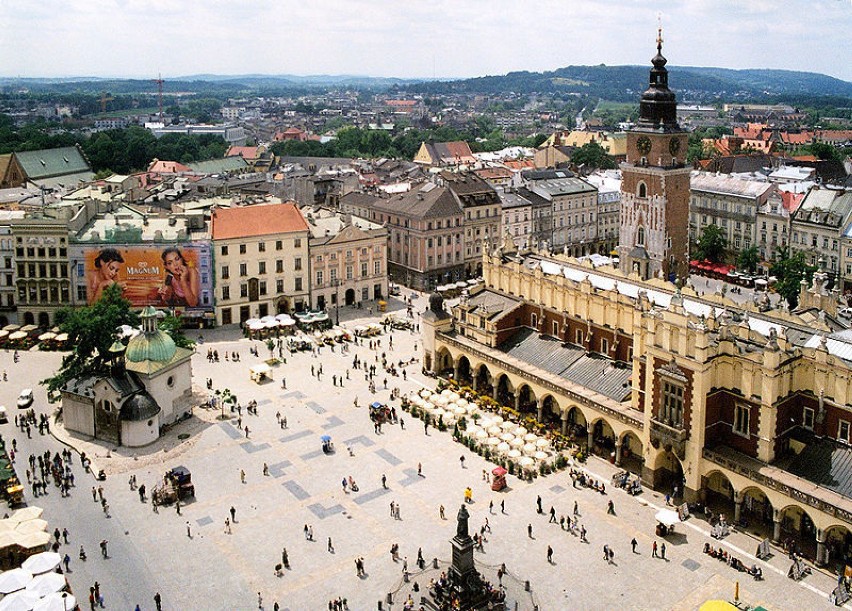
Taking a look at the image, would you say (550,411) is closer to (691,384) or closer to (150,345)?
(691,384)

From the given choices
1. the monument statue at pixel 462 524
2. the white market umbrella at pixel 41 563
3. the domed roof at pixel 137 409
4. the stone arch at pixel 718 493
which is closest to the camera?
the monument statue at pixel 462 524

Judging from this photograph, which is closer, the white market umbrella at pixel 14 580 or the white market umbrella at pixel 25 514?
the white market umbrella at pixel 14 580

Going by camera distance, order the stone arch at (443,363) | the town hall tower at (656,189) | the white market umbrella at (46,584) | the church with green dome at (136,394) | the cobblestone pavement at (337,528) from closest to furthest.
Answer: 1. the white market umbrella at (46,584)
2. the cobblestone pavement at (337,528)
3. the church with green dome at (136,394)
4. the stone arch at (443,363)
5. the town hall tower at (656,189)

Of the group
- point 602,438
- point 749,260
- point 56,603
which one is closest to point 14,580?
point 56,603

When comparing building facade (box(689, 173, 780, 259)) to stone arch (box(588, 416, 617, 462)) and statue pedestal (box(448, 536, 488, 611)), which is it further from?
statue pedestal (box(448, 536, 488, 611))

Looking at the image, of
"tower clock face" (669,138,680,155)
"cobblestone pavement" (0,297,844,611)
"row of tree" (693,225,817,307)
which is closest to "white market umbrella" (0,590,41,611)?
"cobblestone pavement" (0,297,844,611)

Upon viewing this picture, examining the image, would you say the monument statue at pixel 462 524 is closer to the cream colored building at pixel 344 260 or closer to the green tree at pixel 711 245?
the cream colored building at pixel 344 260

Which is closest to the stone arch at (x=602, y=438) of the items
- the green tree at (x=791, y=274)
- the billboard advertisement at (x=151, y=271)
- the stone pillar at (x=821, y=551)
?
the stone pillar at (x=821, y=551)
